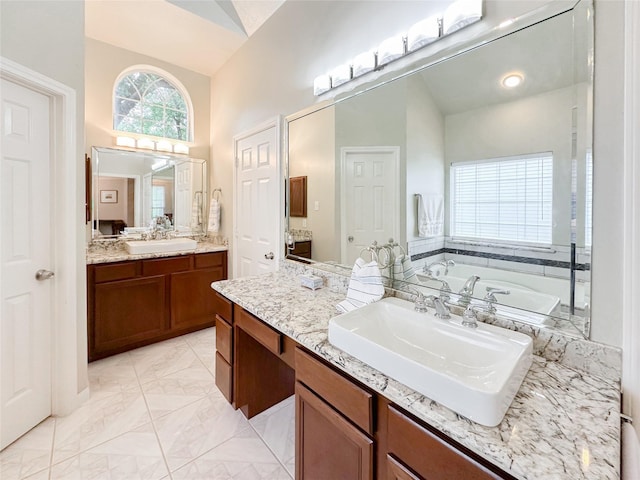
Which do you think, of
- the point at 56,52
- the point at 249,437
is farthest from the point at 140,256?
the point at 249,437

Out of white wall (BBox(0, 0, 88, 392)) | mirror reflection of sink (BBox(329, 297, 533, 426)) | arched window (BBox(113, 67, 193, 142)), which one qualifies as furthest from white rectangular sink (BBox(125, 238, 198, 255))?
mirror reflection of sink (BBox(329, 297, 533, 426))

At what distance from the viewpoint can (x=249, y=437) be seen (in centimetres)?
170

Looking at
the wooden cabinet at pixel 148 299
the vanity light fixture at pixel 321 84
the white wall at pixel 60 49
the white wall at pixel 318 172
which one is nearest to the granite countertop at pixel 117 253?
the wooden cabinet at pixel 148 299

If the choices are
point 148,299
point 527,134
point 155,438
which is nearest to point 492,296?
point 527,134

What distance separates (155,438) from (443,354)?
1698 mm

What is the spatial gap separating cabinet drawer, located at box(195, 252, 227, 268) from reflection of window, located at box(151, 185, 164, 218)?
775 millimetres

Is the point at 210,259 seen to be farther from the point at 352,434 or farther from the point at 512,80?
the point at 512,80

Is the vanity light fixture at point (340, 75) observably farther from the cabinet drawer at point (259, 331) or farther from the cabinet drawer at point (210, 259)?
the cabinet drawer at point (210, 259)

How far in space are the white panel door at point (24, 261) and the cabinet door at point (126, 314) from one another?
26.7 inches

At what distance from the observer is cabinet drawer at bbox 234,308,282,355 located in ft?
4.46

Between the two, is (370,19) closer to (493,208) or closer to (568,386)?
(493,208)

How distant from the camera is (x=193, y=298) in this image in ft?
9.83

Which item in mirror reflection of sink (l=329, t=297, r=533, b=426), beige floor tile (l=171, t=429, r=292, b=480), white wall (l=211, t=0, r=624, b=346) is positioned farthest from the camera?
beige floor tile (l=171, t=429, r=292, b=480)

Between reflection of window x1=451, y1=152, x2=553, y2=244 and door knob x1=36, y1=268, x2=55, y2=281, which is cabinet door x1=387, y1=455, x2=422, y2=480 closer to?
reflection of window x1=451, y1=152, x2=553, y2=244
